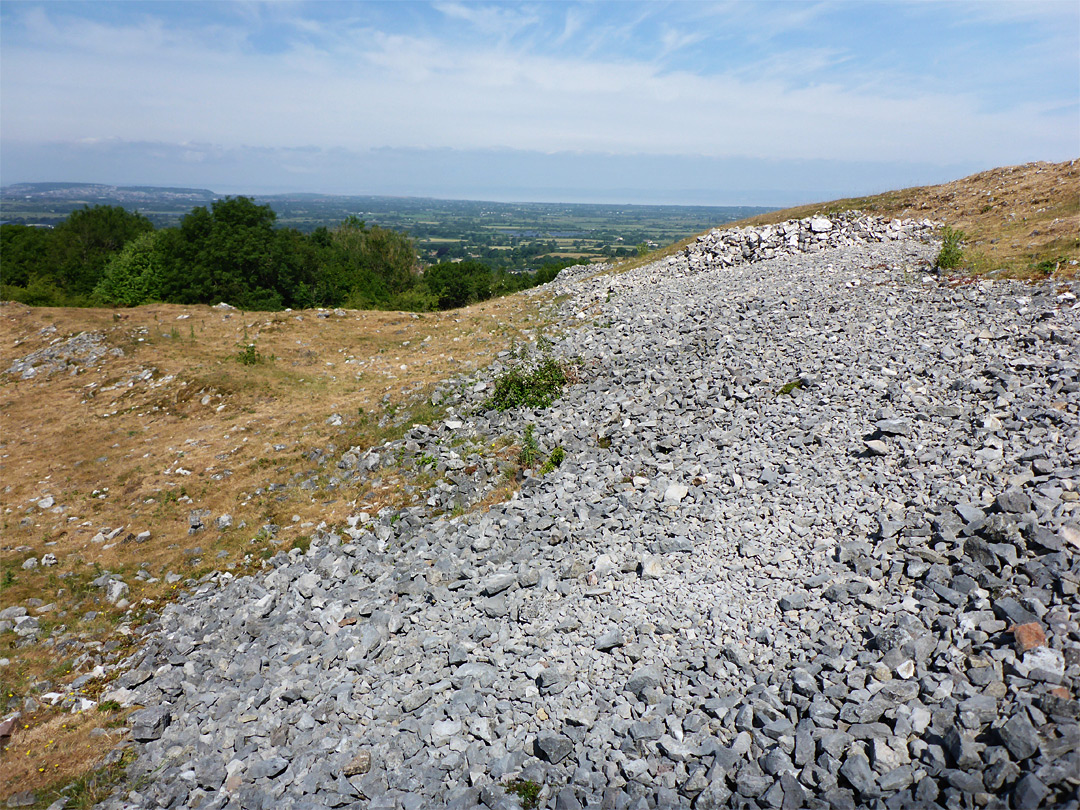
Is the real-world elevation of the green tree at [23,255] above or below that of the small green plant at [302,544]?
above

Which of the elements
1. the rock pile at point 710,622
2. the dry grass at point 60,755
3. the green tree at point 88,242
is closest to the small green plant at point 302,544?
the rock pile at point 710,622

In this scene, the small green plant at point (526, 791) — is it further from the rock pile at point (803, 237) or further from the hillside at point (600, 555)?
the rock pile at point (803, 237)

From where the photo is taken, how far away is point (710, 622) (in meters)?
6.46

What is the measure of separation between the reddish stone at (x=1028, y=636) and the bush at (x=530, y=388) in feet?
32.6

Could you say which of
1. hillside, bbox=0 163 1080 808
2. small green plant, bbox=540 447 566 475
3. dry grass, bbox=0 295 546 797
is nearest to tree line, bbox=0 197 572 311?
dry grass, bbox=0 295 546 797

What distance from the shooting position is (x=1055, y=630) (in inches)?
194

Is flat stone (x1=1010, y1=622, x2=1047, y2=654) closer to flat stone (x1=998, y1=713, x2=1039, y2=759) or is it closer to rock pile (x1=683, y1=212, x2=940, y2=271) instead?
flat stone (x1=998, y1=713, x2=1039, y2=759)

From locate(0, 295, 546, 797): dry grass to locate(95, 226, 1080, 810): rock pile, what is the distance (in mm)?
1613

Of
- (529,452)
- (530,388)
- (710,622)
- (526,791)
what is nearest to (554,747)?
(526,791)

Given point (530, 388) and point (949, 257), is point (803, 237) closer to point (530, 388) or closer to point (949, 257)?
point (949, 257)

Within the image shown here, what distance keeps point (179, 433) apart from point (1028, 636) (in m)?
19.8

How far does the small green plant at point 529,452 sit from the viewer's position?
11.6 m

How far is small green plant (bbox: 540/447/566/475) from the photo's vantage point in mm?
11203

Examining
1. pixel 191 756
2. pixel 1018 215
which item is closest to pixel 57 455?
pixel 191 756
